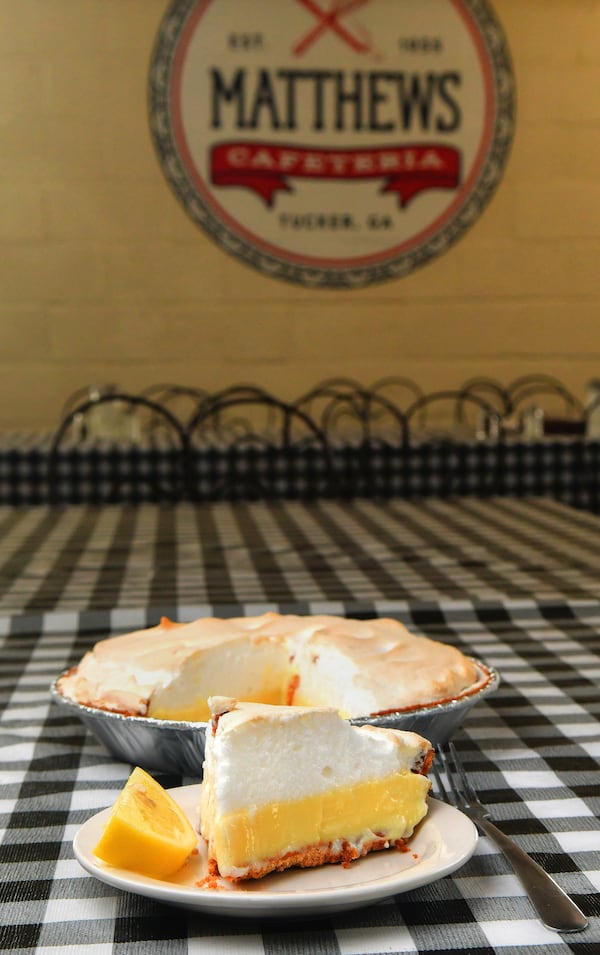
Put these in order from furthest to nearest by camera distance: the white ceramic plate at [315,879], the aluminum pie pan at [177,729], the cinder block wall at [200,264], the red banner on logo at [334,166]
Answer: the red banner on logo at [334,166] → the cinder block wall at [200,264] → the aluminum pie pan at [177,729] → the white ceramic plate at [315,879]

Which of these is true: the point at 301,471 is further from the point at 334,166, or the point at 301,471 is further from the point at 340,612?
the point at 334,166

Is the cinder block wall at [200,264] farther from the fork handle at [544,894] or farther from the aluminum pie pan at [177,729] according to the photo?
the fork handle at [544,894]

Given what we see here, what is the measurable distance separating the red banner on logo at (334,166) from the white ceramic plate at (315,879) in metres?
5.34

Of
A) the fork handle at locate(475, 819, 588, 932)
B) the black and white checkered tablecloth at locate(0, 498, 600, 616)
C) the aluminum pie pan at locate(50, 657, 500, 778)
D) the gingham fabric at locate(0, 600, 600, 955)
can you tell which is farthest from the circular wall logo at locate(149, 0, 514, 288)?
the fork handle at locate(475, 819, 588, 932)

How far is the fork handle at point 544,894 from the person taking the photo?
497mm

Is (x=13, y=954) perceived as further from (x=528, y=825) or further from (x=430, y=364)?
(x=430, y=364)

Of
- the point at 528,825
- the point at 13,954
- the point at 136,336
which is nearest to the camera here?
the point at 13,954

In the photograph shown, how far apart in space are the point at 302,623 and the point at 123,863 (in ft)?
1.01

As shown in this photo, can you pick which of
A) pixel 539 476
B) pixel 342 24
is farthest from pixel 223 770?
pixel 342 24

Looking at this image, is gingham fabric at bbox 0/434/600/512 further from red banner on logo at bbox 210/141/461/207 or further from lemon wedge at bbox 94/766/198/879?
red banner on logo at bbox 210/141/461/207

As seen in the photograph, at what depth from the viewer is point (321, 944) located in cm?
49

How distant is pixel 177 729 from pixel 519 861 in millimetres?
216

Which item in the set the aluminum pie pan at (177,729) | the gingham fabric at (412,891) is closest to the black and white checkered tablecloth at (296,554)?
the gingham fabric at (412,891)

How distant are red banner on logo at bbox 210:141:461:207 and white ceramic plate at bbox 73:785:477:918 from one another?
5341 mm
